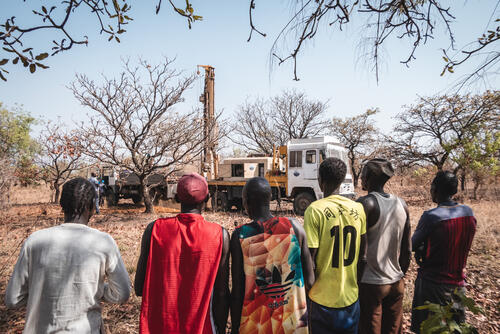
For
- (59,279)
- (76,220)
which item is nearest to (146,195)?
(76,220)

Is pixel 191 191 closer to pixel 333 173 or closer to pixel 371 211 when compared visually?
pixel 333 173

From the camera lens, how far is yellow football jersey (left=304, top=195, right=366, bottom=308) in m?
2.05

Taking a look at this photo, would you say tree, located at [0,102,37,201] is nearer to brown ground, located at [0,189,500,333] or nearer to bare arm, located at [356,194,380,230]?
brown ground, located at [0,189,500,333]

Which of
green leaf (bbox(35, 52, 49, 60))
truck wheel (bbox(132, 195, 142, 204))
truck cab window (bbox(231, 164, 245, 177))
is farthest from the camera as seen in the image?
truck wheel (bbox(132, 195, 142, 204))

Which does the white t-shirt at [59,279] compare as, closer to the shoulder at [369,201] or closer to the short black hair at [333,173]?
the short black hair at [333,173]

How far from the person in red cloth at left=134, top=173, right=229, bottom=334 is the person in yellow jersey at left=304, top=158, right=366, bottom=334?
65 centimetres

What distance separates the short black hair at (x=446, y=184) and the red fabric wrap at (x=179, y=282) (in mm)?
2095

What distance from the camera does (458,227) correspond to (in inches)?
97.9

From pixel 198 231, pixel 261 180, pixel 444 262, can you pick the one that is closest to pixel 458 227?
pixel 444 262

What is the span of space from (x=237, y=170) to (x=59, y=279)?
13.1 meters

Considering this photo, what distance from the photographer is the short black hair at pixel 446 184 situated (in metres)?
2.63

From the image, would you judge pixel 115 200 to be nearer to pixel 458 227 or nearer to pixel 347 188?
pixel 347 188

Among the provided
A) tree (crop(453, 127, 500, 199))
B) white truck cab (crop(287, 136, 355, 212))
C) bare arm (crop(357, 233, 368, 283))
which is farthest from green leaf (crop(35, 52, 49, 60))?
tree (crop(453, 127, 500, 199))

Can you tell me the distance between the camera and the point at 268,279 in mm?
1884
